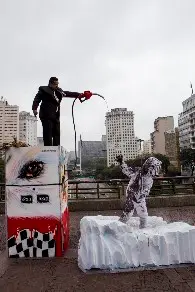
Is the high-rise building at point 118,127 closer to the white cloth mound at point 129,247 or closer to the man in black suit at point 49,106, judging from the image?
the man in black suit at point 49,106

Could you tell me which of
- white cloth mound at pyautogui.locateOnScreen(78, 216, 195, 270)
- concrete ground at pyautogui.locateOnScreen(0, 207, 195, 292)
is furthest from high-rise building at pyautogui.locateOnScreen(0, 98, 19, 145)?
A: white cloth mound at pyautogui.locateOnScreen(78, 216, 195, 270)

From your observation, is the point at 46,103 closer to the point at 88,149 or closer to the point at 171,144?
the point at 88,149

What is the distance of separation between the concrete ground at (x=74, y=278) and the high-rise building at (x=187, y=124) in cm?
8901

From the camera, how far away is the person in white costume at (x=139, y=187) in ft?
19.0

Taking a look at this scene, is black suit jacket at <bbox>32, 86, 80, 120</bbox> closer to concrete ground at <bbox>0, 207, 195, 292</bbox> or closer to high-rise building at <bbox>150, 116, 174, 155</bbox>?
concrete ground at <bbox>0, 207, 195, 292</bbox>

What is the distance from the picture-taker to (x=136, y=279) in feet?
14.9

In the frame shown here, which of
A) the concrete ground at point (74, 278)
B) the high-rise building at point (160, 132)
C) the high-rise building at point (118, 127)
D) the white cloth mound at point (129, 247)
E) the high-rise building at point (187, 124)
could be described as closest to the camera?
the concrete ground at point (74, 278)

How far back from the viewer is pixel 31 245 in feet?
19.0

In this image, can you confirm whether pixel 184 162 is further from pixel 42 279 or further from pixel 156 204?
pixel 42 279

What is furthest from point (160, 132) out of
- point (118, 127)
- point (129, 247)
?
point (129, 247)

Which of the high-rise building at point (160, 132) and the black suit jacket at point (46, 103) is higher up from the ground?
the high-rise building at point (160, 132)

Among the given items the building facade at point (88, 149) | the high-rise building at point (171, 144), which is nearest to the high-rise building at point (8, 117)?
the building facade at point (88, 149)

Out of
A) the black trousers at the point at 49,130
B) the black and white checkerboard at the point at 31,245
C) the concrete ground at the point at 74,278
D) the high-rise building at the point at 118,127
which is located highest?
the high-rise building at the point at 118,127

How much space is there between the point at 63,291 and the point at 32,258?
1.70 m
